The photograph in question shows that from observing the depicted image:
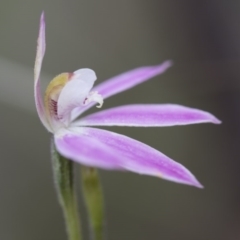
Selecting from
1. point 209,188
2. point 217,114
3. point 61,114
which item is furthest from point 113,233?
point 61,114

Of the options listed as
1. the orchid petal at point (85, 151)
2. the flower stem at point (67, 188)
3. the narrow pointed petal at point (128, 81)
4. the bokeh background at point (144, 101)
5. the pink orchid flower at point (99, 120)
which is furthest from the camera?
the bokeh background at point (144, 101)

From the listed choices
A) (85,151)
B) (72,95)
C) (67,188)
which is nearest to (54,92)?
(72,95)

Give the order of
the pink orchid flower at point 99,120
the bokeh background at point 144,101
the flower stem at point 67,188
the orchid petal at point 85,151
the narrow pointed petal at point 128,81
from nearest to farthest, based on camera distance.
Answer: the orchid petal at point 85,151, the pink orchid flower at point 99,120, the flower stem at point 67,188, the narrow pointed petal at point 128,81, the bokeh background at point 144,101

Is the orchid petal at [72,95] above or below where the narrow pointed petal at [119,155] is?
above

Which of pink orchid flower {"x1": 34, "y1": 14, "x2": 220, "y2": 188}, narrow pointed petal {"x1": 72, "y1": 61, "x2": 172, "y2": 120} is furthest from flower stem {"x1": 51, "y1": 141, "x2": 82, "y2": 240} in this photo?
narrow pointed petal {"x1": 72, "y1": 61, "x2": 172, "y2": 120}

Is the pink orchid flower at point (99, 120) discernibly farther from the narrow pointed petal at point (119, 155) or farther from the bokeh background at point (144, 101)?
the bokeh background at point (144, 101)

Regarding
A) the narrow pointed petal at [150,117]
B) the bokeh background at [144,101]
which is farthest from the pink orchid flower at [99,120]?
the bokeh background at [144,101]
